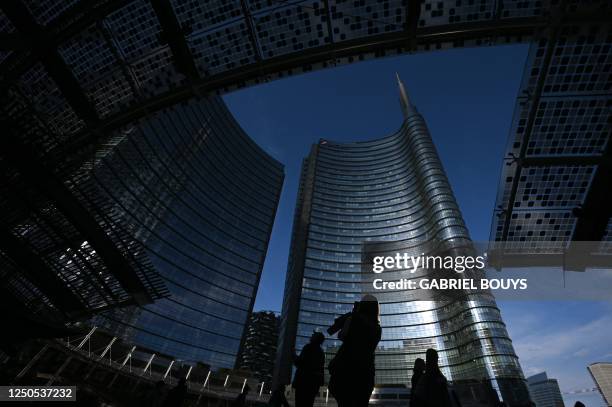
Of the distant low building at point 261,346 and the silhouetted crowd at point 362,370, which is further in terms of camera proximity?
the distant low building at point 261,346

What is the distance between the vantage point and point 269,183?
110 meters

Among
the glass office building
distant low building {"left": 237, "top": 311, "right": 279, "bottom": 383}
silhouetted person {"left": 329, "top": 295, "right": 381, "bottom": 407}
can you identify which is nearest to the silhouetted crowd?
silhouetted person {"left": 329, "top": 295, "right": 381, "bottom": 407}

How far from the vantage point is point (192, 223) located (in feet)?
250

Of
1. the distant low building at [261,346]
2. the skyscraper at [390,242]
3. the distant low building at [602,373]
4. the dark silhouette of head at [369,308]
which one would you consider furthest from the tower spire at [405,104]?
the distant low building at [602,373]

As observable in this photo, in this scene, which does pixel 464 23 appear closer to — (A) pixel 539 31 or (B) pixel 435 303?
(A) pixel 539 31

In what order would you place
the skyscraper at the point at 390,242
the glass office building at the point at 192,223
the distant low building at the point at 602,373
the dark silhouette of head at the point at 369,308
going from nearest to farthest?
the dark silhouette of head at the point at 369,308 → the skyscraper at the point at 390,242 → the glass office building at the point at 192,223 → the distant low building at the point at 602,373

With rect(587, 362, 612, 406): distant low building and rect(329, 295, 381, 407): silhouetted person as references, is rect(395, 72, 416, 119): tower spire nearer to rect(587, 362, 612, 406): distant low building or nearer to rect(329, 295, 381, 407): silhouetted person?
rect(329, 295, 381, 407): silhouetted person

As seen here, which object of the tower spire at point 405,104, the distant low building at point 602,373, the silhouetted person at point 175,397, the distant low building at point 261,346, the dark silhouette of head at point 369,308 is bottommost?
the silhouetted person at point 175,397

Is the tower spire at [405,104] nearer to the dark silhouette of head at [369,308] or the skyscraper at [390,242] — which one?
the skyscraper at [390,242]

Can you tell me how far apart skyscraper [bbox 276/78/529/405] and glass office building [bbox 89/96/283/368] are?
15345mm

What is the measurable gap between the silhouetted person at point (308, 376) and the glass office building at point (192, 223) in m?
53.5

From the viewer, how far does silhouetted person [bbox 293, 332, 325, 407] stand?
16.0 ft

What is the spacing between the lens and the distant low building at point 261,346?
9081 cm

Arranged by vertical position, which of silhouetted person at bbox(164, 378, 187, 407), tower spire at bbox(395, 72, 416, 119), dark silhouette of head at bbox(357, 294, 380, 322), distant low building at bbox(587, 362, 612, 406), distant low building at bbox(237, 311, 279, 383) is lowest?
silhouetted person at bbox(164, 378, 187, 407)
